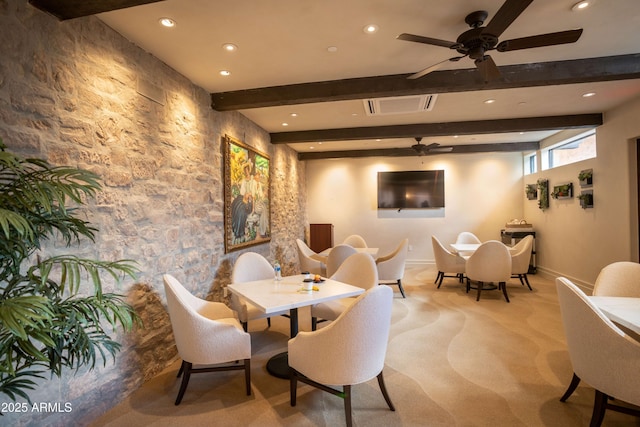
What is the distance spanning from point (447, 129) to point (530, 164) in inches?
136

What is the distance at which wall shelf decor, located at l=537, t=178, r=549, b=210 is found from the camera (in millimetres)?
6242

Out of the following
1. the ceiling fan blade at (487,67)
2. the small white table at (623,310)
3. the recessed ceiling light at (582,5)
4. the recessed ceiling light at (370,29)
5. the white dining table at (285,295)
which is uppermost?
the recessed ceiling light at (370,29)

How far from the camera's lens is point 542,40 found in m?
2.16

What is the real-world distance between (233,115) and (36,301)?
3.50m

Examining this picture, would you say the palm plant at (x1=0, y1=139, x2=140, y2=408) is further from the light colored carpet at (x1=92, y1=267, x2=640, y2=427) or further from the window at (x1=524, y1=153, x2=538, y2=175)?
the window at (x1=524, y1=153, x2=538, y2=175)

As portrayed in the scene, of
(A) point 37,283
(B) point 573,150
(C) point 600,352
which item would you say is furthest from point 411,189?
(A) point 37,283

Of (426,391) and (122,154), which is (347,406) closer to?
(426,391)

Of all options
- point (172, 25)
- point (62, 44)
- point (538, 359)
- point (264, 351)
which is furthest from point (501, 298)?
point (62, 44)

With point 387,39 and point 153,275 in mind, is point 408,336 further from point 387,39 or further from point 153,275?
point 387,39

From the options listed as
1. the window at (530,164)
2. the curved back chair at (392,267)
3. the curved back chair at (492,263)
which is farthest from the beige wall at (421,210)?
the curved back chair at (492,263)

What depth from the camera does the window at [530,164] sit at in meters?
7.08

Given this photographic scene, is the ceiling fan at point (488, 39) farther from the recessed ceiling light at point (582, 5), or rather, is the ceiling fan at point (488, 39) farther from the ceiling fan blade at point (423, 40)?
the recessed ceiling light at point (582, 5)

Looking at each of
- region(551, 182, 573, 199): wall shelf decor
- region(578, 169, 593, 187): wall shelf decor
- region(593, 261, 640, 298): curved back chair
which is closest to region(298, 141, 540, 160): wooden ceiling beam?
region(551, 182, 573, 199): wall shelf decor

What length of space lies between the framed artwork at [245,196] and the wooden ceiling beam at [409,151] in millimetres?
2183
